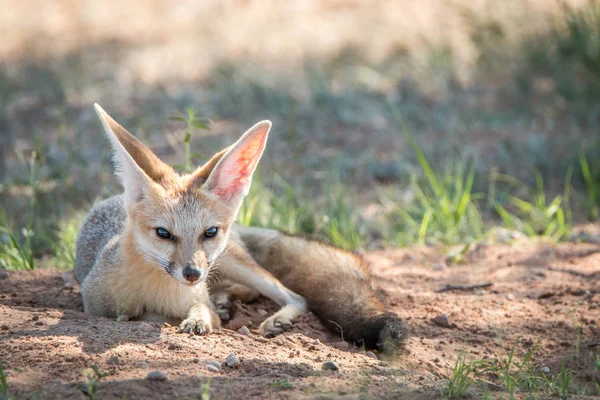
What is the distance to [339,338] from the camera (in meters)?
4.22

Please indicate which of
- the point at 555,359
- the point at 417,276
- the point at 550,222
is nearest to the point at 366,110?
the point at 550,222

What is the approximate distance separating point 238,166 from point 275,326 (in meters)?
0.94

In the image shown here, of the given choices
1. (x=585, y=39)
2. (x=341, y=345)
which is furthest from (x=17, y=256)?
(x=585, y=39)

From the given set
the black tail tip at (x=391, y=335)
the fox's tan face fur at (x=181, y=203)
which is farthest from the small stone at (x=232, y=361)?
the black tail tip at (x=391, y=335)

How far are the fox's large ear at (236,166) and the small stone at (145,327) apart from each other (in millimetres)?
798

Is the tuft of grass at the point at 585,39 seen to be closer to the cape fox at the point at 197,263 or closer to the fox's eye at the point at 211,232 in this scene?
the cape fox at the point at 197,263

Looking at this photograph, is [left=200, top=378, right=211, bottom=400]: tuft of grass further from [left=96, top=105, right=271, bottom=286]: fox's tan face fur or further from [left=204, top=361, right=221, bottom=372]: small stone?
[left=96, top=105, right=271, bottom=286]: fox's tan face fur

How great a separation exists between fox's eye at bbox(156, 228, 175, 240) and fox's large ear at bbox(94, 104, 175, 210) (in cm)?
24

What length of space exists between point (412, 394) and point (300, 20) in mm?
10342

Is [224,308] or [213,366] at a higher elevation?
[213,366]

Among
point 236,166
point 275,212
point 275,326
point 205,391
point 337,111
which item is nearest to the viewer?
point 205,391

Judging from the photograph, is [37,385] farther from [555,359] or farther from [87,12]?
[87,12]

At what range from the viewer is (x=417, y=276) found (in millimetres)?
5352

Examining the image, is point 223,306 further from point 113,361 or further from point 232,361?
point 113,361
